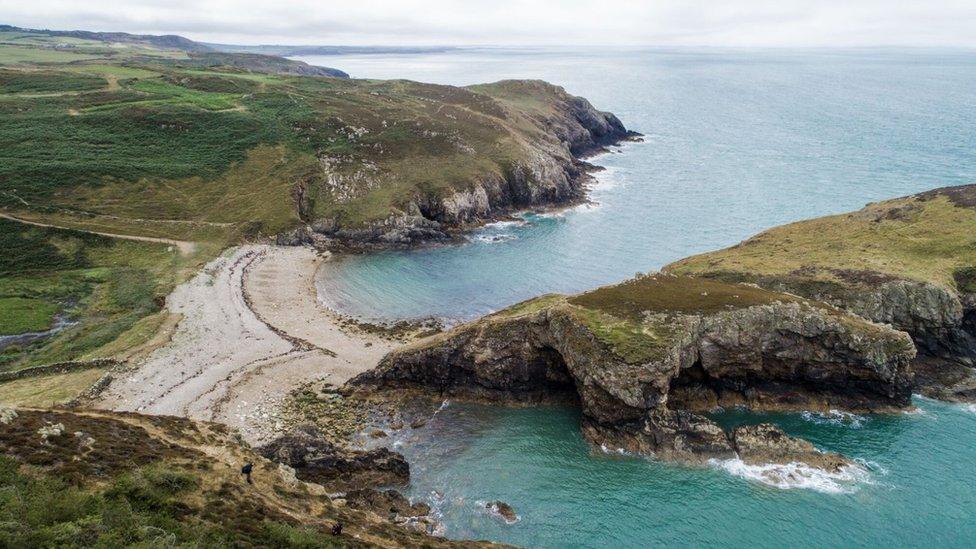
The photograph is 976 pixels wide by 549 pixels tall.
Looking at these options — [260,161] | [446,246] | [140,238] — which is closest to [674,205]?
[446,246]

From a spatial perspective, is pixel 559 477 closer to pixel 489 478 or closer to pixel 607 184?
pixel 489 478

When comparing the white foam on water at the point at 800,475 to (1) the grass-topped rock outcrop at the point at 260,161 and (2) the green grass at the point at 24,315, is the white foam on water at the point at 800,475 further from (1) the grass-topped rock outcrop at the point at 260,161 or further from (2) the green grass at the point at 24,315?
(2) the green grass at the point at 24,315

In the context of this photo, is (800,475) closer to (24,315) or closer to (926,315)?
(926,315)

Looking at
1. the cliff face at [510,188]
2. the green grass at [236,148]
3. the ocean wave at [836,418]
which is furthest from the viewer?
the cliff face at [510,188]

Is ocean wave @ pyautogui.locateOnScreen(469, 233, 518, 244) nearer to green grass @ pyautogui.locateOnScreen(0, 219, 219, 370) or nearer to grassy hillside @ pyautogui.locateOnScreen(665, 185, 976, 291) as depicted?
grassy hillside @ pyautogui.locateOnScreen(665, 185, 976, 291)

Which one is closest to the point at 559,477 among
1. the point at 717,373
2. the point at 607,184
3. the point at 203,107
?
the point at 717,373

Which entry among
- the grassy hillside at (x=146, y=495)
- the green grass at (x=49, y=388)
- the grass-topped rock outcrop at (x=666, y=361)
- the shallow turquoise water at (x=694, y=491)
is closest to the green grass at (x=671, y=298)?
the grass-topped rock outcrop at (x=666, y=361)

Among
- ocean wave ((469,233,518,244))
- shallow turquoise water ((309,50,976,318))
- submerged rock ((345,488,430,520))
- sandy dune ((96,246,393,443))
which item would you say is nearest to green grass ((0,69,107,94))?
sandy dune ((96,246,393,443))
